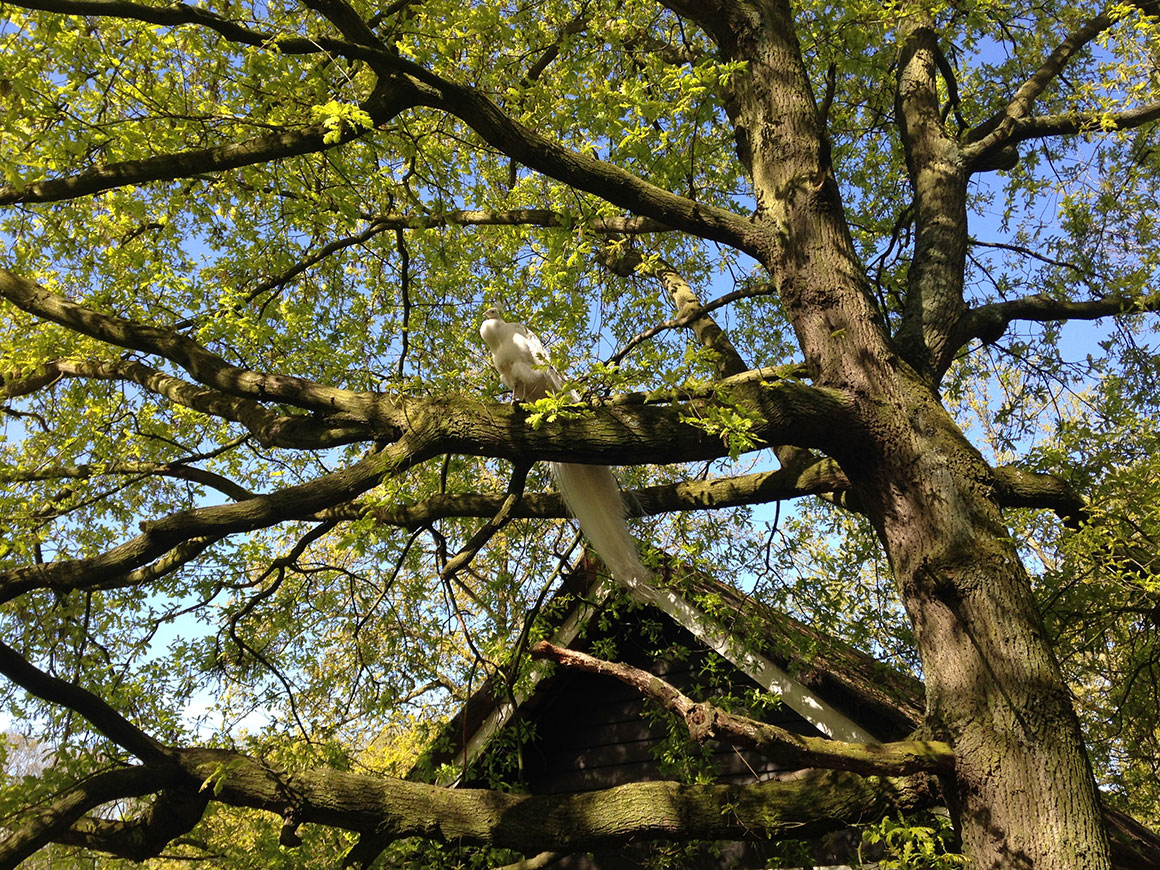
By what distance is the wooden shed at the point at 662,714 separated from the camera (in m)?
4.82

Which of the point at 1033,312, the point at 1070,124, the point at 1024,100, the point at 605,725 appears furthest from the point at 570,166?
the point at 605,725

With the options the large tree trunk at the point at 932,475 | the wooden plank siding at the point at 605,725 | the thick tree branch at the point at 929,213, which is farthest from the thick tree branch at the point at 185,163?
the wooden plank siding at the point at 605,725

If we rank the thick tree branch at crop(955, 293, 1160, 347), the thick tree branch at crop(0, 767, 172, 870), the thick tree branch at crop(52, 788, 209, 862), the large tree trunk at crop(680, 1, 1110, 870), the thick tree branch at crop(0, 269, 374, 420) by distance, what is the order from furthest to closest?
the thick tree branch at crop(955, 293, 1160, 347), the thick tree branch at crop(0, 269, 374, 420), the thick tree branch at crop(52, 788, 209, 862), the thick tree branch at crop(0, 767, 172, 870), the large tree trunk at crop(680, 1, 1110, 870)

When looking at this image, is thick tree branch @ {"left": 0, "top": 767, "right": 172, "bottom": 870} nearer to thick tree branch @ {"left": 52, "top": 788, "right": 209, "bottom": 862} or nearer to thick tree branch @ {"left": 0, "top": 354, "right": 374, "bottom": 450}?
thick tree branch @ {"left": 52, "top": 788, "right": 209, "bottom": 862}

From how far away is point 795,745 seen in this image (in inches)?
125

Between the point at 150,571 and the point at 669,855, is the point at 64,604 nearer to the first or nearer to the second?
the point at 150,571

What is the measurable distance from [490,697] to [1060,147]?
634cm

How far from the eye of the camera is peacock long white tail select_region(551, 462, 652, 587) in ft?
16.0

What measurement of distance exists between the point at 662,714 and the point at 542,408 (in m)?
2.32

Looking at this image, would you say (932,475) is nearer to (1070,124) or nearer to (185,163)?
(1070,124)

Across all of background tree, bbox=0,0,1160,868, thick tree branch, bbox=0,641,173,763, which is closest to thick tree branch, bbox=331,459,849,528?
background tree, bbox=0,0,1160,868

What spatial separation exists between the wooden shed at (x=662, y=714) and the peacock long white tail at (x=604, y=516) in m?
0.21

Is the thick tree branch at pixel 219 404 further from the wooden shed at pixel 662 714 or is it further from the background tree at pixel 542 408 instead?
the wooden shed at pixel 662 714

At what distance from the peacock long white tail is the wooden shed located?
0.21 metres
